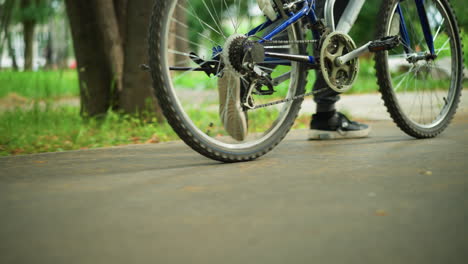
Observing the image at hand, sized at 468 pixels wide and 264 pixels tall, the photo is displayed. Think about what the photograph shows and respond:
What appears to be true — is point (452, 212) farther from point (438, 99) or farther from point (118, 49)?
point (118, 49)

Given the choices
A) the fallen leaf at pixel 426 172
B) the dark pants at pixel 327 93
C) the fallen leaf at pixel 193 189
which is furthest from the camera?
the dark pants at pixel 327 93

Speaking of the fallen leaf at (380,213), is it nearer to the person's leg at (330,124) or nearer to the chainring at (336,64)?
the chainring at (336,64)

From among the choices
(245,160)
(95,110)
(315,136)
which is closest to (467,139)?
(315,136)

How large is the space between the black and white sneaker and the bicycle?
1.27ft

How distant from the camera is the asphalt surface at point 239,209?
65.6 inches

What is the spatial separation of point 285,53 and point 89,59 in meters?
2.41

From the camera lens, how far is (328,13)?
3.51 metres

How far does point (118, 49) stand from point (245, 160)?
2.64 m

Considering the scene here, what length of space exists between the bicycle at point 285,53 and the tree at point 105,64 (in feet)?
3.65

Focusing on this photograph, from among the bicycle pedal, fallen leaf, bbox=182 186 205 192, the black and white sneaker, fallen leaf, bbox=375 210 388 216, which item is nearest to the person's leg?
the black and white sneaker

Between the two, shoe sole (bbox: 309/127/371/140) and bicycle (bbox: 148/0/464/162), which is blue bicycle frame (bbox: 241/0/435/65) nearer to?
bicycle (bbox: 148/0/464/162)

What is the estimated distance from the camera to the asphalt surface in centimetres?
167

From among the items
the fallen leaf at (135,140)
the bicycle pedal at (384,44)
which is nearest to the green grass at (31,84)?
the fallen leaf at (135,140)

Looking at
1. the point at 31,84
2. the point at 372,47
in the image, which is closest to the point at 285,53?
the point at 372,47
